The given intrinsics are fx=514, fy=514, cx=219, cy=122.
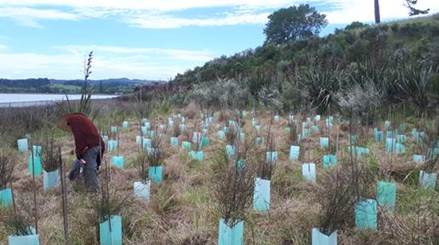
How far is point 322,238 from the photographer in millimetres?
2539

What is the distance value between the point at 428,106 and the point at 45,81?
302 inches

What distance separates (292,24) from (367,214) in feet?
139

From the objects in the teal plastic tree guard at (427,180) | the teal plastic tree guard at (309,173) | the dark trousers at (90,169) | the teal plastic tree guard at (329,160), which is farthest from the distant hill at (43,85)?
the teal plastic tree guard at (427,180)

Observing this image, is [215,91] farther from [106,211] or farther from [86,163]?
[106,211]

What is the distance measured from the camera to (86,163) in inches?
169

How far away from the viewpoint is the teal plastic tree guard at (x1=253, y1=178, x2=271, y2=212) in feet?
11.3

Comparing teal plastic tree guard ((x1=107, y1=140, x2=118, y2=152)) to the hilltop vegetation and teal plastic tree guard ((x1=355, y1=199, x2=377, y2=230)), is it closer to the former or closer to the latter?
the hilltop vegetation

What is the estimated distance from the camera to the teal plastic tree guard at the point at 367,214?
9.49 ft

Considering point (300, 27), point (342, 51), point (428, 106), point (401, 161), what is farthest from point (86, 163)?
point (300, 27)

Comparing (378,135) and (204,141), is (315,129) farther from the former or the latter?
(204,141)

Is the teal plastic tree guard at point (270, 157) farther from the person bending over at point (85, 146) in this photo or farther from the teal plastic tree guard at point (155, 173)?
the person bending over at point (85, 146)

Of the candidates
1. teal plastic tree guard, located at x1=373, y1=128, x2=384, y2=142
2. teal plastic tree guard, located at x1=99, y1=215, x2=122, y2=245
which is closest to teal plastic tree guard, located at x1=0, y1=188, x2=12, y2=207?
teal plastic tree guard, located at x1=99, y1=215, x2=122, y2=245

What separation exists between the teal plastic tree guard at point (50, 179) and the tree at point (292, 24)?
1497 inches

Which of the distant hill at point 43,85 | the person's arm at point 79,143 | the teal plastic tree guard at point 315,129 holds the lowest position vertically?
the teal plastic tree guard at point 315,129
